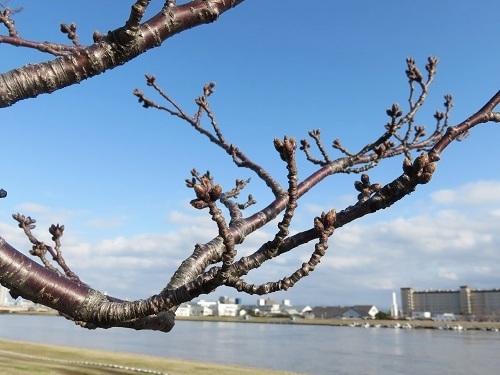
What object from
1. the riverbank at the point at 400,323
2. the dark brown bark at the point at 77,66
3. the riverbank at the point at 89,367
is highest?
the dark brown bark at the point at 77,66

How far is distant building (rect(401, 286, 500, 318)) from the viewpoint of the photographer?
587 feet

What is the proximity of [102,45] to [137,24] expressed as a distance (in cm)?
21

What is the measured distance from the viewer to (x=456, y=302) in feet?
614

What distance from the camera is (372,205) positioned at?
2.00 m

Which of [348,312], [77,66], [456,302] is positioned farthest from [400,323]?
[77,66]

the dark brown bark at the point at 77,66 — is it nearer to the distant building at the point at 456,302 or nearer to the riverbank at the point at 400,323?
the riverbank at the point at 400,323

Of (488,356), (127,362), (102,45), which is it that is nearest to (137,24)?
(102,45)

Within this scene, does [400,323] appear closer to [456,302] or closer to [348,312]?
[348,312]

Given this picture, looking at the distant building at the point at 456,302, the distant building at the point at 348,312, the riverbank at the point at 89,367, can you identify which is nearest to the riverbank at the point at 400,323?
the distant building at the point at 348,312

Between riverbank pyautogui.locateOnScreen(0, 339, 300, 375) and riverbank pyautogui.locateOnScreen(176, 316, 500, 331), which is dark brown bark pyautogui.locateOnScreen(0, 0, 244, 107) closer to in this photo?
riverbank pyautogui.locateOnScreen(0, 339, 300, 375)

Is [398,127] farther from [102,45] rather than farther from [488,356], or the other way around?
[488,356]

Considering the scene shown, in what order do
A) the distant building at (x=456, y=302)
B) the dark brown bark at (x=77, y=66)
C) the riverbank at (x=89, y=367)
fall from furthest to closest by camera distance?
the distant building at (x=456, y=302) < the riverbank at (x=89, y=367) < the dark brown bark at (x=77, y=66)

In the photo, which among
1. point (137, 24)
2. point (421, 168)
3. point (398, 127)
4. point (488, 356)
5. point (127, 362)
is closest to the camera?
point (421, 168)

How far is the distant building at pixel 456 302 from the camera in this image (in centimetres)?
17900
